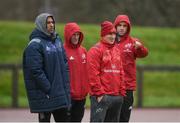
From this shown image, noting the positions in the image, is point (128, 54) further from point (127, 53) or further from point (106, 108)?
point (106, 108)

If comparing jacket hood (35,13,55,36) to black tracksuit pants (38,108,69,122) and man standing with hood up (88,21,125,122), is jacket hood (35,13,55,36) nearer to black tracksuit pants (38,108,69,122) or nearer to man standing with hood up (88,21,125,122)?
man standing with hood up (88,21,125,122)

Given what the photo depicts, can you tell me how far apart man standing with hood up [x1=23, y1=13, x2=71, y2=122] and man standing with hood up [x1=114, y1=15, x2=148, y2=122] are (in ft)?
4.59

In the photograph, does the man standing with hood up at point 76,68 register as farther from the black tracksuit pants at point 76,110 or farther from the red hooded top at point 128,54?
the red hooded top at point 128,54

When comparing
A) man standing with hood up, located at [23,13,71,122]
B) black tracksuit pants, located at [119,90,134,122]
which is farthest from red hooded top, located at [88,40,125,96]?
black tracksuit pants, located at [119,90,134,122]

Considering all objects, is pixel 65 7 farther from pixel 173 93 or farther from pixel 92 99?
pixel 92 99

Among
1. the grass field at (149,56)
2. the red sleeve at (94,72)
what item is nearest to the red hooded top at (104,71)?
the red sleeve at (94,72)

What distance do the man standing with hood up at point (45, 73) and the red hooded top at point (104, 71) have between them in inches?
14.7

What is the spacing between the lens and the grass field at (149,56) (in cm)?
2114

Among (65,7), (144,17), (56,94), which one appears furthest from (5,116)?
(65,7)

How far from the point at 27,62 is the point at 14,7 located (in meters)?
34.8

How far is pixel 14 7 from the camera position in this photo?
44219mm

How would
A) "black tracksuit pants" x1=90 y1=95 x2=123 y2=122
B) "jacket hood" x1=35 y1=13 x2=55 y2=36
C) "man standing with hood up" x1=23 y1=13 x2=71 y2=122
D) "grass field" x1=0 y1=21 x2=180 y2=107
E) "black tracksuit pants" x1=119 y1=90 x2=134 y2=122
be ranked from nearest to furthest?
"man standing with hood up" x1=23 y1=13 x2=71 y2=122, "jacket hood" x1=35 y1=13 x2=55 y2=36, "black tracksuit pants" x1=90 y1=95 x2=123 y2=122, "black tracksuit pants" x1=119 y1=90 x2=134 y2=122, "grass field" x1=0 y1=21 x2=180 y2=107

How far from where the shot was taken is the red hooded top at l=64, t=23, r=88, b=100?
1084cm

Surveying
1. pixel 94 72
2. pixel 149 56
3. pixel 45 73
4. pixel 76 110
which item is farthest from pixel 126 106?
pixel 149 56
